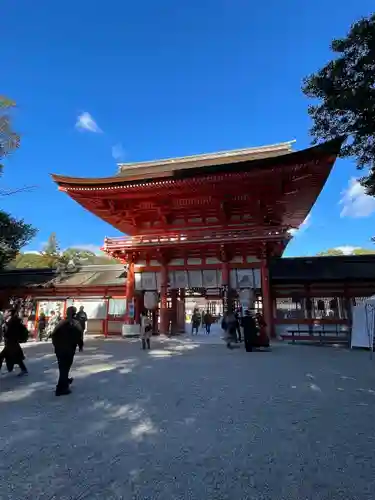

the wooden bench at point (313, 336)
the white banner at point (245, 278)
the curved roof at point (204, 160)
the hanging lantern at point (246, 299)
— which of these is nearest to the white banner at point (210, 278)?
the white banner at point (245, 278)

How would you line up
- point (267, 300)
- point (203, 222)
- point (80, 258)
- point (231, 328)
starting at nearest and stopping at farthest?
point (231, 328)
point (267, 300)
point (203, 222)
point (80, 258)

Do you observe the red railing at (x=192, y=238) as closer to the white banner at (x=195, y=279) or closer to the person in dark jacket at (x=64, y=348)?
the white banner at (x=195, y=279)

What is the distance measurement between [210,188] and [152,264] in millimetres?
5619

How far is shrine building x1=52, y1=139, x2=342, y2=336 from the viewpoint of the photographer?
1614 centimetres

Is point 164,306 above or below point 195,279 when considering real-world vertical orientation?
below

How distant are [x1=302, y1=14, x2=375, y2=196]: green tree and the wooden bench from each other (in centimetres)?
763

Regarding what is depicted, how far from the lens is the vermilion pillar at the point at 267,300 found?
16.4 m

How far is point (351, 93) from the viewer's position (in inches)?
348

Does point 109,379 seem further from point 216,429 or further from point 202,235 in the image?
point 202,235

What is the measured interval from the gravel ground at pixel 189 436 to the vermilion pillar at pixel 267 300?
26.7 feet

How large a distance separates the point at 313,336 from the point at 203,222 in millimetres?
8624

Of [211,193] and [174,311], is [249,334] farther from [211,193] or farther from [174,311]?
[211,193]

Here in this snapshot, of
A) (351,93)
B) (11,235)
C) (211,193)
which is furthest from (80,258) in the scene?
(351,93)

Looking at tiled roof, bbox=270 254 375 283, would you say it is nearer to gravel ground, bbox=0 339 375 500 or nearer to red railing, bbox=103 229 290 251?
red railing, bbox=103 229 290 251
